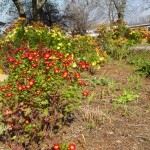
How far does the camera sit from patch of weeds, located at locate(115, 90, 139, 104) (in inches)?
187

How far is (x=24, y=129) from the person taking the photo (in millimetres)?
3289

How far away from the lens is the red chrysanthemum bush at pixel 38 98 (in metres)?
3.30

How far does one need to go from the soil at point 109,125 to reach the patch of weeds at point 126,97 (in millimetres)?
74

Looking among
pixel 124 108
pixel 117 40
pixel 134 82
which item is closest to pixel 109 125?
pixel 124 108

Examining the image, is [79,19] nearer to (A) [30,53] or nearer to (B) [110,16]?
(B) [110,16]

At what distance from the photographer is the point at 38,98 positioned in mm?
3410

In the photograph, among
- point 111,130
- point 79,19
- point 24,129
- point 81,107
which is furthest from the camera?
point 79,19

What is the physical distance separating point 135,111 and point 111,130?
68 centimetres

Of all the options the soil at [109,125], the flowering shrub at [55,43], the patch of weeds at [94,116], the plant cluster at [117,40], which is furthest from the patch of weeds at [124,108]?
the plant cluster at [117,40]

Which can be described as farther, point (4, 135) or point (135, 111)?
point (135, 111)

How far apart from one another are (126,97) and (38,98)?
6.19 feet

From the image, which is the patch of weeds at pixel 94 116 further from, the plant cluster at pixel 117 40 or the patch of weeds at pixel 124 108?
the plant cluster at pixel 117 40

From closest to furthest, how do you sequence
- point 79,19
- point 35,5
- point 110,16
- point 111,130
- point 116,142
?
point 116,142, point 111,130, point 35,5, point 79,19, point 110,16

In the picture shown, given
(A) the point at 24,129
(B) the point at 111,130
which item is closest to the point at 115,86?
(B) the point at 111,130
